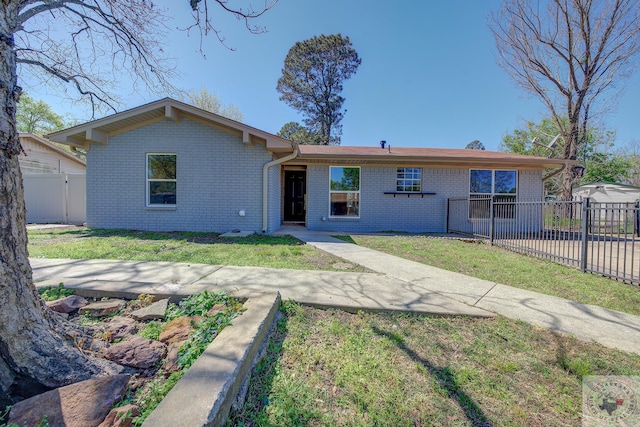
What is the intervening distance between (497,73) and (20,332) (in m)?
18.5

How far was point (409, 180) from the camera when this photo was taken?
10312 mm

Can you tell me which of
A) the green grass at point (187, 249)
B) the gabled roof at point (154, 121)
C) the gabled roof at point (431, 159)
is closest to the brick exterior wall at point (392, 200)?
the gabled roof at point (431, 159)

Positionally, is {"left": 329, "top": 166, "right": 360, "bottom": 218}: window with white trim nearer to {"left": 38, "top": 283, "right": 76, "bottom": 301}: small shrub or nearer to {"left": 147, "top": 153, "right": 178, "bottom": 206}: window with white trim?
{"left": 147, "top": 153, "right": 178, "bottom": 206}: window with white trim

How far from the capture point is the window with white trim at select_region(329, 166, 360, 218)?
10.2 metres

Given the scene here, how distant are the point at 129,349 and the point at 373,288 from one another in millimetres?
2496

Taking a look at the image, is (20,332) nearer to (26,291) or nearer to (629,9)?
(26,291)

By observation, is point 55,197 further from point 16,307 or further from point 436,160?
point 436,160

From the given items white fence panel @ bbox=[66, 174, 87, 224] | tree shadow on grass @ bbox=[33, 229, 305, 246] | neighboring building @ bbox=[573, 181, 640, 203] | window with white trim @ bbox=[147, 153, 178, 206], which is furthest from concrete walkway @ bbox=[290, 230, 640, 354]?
neighboring building @ bbox=[573, 181, 640, 203]

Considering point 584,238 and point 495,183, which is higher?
point 495,183

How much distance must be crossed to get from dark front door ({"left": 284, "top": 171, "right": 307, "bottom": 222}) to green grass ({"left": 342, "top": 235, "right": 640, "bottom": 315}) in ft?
16.7

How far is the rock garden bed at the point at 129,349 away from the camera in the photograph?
4.29ft

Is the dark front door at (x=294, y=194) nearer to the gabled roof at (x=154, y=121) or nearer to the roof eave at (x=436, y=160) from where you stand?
the roof eave at (x=436, y=160)

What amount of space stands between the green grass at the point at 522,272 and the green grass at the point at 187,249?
1.87 meters

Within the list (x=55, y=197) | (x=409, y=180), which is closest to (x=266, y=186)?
(x=409, y=180)
